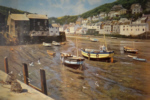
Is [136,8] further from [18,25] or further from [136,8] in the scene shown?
[18,25]

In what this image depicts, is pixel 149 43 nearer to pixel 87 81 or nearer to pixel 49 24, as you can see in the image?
pixel 87 81

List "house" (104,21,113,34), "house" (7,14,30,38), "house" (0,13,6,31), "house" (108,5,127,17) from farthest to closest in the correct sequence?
"house" (0,13,6,31) → "house" (7,14,30,38) → "house" (104,21,113,34) → "house" (108,5,127,17)

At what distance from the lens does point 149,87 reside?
286 centimetres

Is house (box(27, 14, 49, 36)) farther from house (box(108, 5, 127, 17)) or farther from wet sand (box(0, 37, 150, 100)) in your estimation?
house (box(108, 5, 127, 17))

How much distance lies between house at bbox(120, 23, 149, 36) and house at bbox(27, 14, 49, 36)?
6.53 ft

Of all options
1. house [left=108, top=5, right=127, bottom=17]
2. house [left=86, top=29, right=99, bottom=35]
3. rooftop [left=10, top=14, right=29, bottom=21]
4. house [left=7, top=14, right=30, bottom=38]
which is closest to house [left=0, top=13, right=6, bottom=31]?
house [left=7, top=14, right=30, bottom=38]

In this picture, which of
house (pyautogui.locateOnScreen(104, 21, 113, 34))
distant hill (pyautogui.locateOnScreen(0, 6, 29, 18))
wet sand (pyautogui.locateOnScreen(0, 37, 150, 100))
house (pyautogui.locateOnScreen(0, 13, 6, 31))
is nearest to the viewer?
wet sand (pyautogui.locateOnScreen(0, 37, 150, 100))

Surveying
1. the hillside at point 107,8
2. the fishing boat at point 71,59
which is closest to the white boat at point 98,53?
the fishing boat at point 71,59

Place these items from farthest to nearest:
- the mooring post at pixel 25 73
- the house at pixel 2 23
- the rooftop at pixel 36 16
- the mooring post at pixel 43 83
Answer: the house at pixel 2 23
the rooftop at pixel 36 16
the mooring post at pixel 25 73
the mooring post at pixel 43 83

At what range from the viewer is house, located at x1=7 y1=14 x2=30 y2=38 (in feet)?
14.1

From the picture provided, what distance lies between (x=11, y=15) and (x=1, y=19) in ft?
1.74

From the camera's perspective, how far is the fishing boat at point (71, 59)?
3531 mm

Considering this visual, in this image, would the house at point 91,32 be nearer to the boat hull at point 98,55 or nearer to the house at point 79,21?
the house at point 79,21

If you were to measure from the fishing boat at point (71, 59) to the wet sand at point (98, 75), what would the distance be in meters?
0.11
